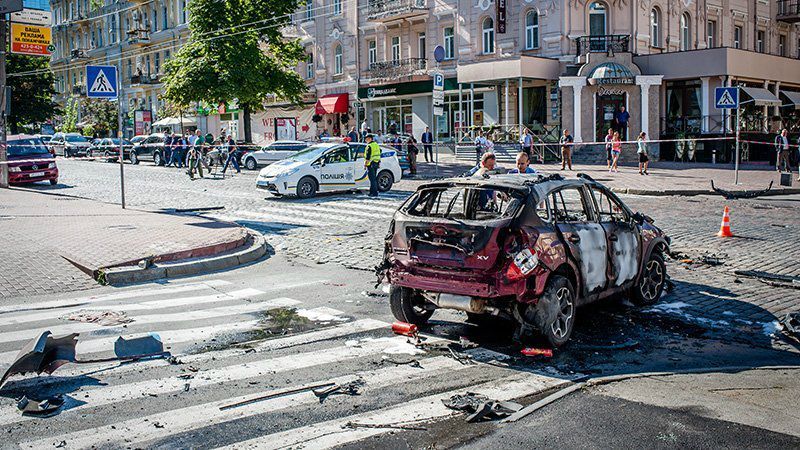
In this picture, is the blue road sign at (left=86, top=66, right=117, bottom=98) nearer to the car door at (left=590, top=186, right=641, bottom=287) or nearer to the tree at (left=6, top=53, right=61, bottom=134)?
the car door at (left=590, top=186, right=641, bottom=287)

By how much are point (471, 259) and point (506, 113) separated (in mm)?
32879

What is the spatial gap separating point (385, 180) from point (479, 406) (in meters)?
19.2

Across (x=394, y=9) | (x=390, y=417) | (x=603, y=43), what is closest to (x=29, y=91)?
(x=394, y=9)

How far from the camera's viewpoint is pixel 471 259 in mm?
7445

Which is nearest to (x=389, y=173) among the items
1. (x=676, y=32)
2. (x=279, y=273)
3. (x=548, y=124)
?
(x=279, y=273)

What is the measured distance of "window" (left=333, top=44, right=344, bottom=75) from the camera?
51.2 meters

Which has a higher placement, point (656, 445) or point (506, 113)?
point (506, 113)

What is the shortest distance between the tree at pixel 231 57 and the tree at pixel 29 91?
20.0 meters

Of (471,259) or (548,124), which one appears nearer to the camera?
(471,259)

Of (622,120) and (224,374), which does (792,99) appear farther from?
(224,374)

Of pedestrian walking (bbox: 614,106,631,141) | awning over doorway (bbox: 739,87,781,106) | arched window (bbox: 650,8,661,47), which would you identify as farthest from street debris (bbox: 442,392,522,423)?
arched window (bbox: 650,8,661,47)

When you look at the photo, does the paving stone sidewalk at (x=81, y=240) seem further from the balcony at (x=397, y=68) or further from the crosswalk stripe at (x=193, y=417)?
the balcony at (x=397, y=68)

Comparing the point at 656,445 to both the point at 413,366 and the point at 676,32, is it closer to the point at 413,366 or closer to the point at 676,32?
the point at 413,366

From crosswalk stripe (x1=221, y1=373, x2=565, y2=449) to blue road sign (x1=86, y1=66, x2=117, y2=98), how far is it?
47.6ft
